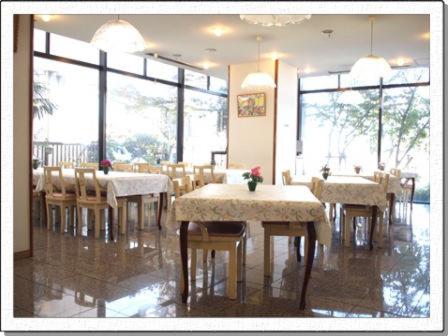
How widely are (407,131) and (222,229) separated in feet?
25.9

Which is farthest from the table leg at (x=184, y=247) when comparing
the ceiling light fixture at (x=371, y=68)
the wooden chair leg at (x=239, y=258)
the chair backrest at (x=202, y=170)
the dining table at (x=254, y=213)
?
the ceiling light fixture at (x=371, y=68)

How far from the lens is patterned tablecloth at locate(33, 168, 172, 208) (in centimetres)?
468

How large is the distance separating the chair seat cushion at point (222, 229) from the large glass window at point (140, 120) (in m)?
5.67

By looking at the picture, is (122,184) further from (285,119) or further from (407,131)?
(407,131)

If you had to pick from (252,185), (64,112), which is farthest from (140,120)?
(252,185)

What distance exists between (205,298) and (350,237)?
2632 mm

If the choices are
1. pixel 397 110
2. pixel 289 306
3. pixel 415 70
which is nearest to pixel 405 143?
pixel 397 110

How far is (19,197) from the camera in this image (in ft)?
12.3

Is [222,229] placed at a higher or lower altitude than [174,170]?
lower

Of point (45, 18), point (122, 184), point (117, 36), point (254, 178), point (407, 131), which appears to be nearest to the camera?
point (254, 178)

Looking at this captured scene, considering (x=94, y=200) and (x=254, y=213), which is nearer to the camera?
(x=254, y=213)

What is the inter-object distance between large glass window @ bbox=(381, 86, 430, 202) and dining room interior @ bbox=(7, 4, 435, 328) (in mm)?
32

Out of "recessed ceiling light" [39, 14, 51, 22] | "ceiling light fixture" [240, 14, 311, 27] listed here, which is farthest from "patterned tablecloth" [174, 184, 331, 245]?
"recessed ceiling light" [39, 14, 51, 22]

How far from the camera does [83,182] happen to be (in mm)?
4910
